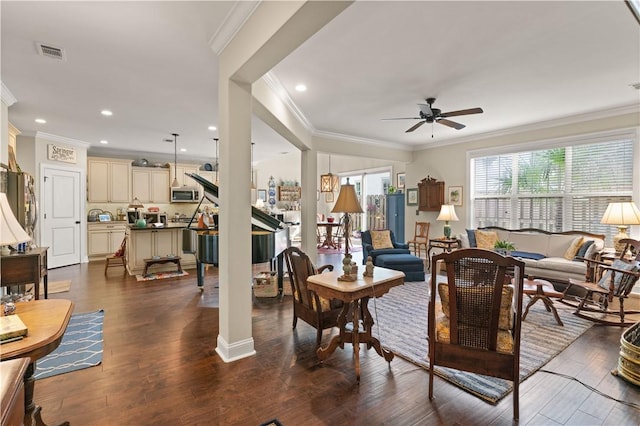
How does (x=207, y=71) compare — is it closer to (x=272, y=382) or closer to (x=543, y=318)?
(x=272, y=382)

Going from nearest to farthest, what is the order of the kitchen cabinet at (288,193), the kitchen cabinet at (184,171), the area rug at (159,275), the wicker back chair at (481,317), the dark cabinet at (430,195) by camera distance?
the wicker back chair at (481,317) → the area rug at (159,275) → the dark cabinet at (430,195) → the kitchen cabinet at (184,171) → the kitchen cabinet at (288,193)

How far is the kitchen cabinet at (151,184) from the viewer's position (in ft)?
26.7

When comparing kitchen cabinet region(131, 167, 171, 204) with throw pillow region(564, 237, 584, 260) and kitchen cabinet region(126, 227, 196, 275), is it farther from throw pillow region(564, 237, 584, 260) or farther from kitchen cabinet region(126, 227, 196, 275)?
throw pillow region(564, 237, 584, 260)

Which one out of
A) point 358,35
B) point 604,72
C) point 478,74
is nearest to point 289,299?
point 358,35

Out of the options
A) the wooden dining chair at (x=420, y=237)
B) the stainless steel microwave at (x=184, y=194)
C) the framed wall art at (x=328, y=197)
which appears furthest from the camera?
the framed wall art at (x=328, y=197)

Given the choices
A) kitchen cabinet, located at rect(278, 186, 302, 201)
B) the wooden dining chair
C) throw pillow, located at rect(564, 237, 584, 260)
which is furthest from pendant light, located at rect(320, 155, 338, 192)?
throw pillow, located at rect(564, 237, 584, 260)

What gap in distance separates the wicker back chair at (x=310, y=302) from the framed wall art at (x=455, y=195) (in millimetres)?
4883

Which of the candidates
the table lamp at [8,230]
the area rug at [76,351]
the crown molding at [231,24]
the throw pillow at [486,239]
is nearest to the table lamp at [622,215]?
the throw pillow at [486,239]

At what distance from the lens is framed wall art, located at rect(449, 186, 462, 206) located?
6.72 metres

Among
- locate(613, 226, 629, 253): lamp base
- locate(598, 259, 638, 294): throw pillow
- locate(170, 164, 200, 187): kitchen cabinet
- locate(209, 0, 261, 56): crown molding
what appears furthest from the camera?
locate(170, 164, 200, 187): kitchen cabinet

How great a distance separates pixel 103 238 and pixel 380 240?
6699 millimetres

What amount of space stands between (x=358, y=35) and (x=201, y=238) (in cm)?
301

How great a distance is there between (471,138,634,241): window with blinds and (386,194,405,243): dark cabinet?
216 centimetres

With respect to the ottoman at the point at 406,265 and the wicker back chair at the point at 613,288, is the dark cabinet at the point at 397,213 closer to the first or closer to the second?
the ottoman at the point at 406,265
